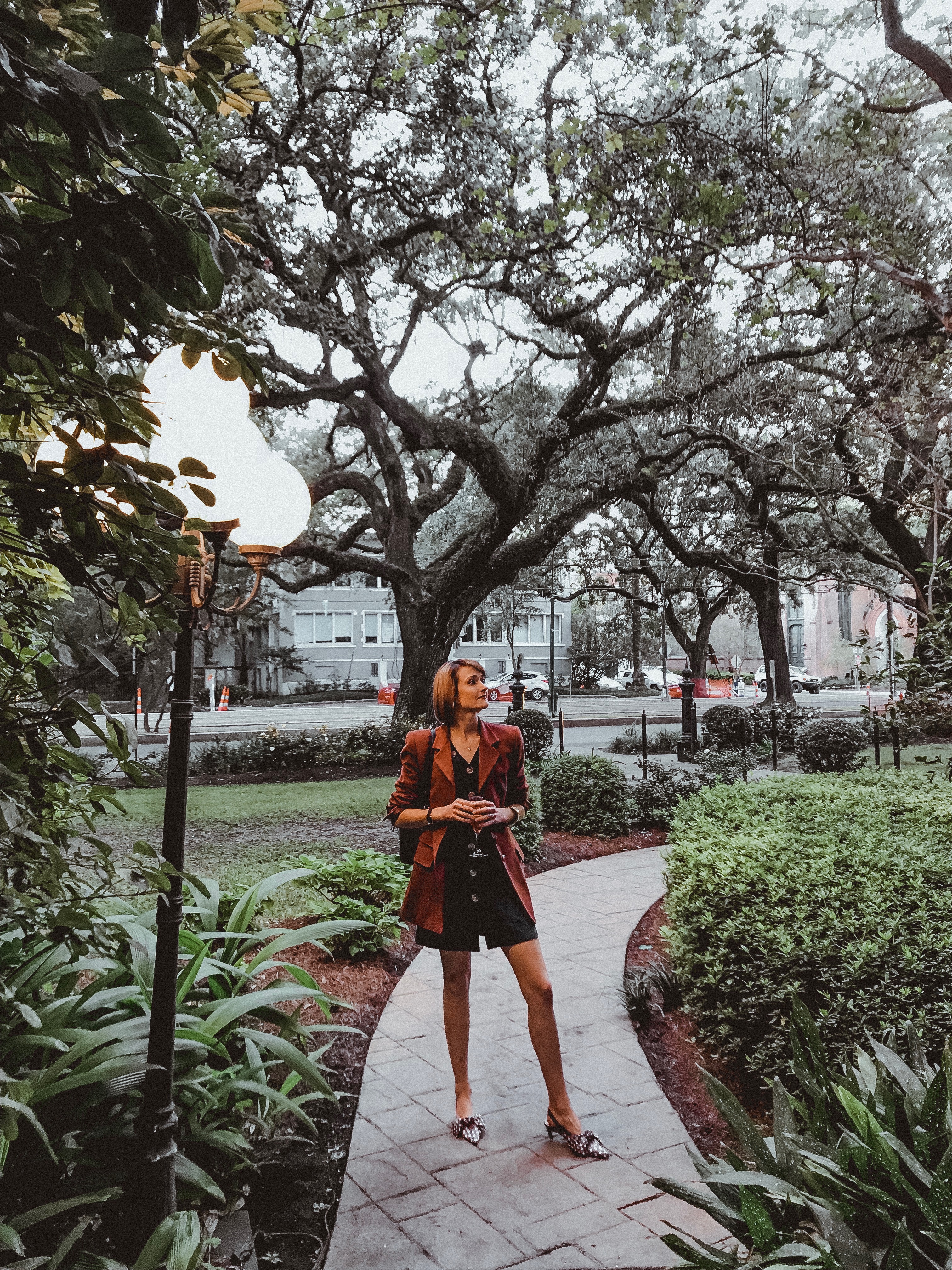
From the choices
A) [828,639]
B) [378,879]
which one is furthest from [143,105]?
[828,639]

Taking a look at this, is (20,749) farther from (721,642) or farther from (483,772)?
(721,642)

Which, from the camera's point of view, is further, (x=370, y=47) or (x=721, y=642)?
(x=721, y=642)

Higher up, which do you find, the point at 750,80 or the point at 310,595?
the point at 750,80

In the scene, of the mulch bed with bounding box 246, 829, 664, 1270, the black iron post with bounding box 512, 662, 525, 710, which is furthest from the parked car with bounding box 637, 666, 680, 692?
the mulch bed with bounding box 246, 829, 664, 1270

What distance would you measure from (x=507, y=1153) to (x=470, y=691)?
1.74 meters

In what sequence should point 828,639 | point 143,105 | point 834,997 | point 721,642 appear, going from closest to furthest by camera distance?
point 143,105 < point 834,997 < point 828,639 < point 721,642

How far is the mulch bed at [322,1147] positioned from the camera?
267 centimetres

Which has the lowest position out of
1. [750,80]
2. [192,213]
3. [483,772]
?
[483,772]

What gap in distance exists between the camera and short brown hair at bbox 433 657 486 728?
3.46m

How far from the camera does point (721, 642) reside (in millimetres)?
84438

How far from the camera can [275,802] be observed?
11.7 m

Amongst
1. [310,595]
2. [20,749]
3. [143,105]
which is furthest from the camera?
[310,595]

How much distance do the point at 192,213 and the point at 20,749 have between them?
850 mm

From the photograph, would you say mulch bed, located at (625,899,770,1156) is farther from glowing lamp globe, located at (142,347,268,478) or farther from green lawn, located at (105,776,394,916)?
green lawn, located at (105,776,394,916)
